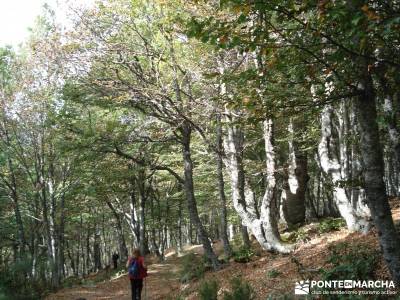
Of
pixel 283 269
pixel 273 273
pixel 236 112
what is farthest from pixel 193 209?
pixel 273 273

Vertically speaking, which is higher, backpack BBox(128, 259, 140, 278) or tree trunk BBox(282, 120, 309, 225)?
tree trunk BBox(282, 120, 309, 225)

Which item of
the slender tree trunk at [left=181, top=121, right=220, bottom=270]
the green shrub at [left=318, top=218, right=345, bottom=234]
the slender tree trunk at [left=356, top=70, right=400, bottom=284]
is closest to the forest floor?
the green shrub at [left=318, top=218, right=345, bottom=234]

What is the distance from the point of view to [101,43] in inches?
486

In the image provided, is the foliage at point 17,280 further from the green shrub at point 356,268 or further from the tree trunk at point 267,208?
the green shrub at point 356,268

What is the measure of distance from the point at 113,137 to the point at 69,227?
26.3 m

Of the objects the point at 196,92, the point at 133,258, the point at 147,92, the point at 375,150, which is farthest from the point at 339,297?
the point at 196,92

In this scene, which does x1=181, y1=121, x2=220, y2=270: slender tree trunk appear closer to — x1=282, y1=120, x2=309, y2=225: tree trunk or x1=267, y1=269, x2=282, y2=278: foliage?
x1=282, y1=120, x2=309, y2=225: tree trunk

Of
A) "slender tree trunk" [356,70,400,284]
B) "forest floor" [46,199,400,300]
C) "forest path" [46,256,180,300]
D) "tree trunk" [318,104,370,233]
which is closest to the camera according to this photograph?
"slender tree trunk" [356,70,400,284]

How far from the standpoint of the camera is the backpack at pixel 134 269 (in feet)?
37.6

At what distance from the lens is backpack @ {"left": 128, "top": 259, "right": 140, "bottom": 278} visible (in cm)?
1145

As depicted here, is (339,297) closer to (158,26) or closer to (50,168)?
(158,26)

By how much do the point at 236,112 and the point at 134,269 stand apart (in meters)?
6.13

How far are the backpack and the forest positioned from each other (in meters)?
1.88

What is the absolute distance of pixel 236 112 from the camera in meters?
13.0
